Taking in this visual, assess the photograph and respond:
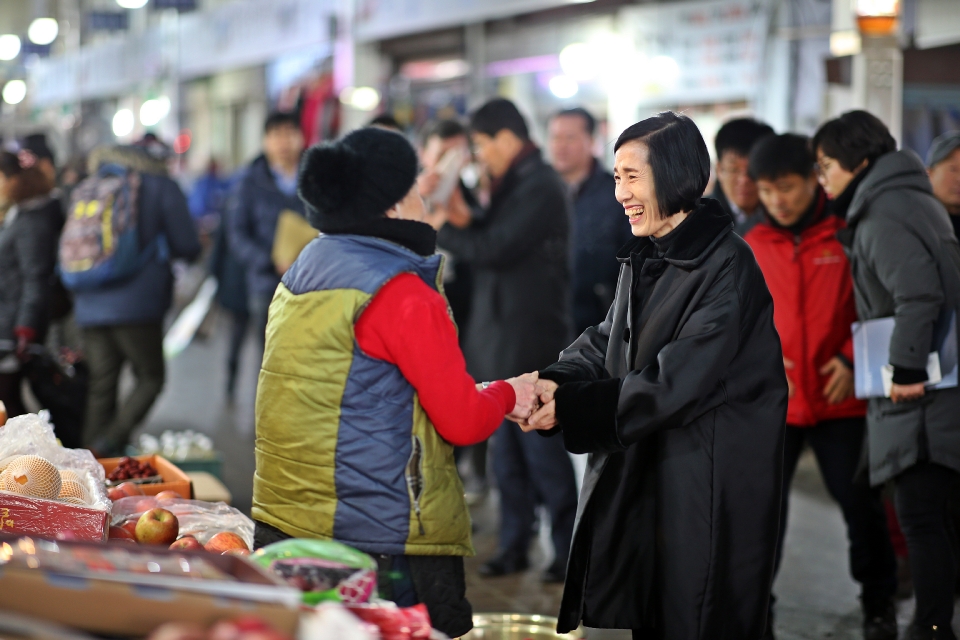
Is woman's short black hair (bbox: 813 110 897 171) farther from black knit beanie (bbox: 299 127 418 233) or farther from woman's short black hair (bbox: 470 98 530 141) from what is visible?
black knit beanie (bbox: 299 127 418 233)

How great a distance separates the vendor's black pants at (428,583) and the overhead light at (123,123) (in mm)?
27366

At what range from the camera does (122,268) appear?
6414 mm

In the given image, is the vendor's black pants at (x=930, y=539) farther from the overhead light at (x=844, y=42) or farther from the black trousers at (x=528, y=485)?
the overhead light at (x=844, y=42)

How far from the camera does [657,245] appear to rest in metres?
3.00

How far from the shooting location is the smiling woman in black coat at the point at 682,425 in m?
2.88

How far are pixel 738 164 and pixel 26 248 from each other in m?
4.03

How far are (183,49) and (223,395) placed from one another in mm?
15242

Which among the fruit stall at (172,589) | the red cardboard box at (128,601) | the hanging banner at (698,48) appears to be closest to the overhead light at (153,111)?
the hanging banner at (698,48)

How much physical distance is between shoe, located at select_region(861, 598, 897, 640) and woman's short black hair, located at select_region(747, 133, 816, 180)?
71.6 inches

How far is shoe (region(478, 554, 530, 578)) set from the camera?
17.3ft

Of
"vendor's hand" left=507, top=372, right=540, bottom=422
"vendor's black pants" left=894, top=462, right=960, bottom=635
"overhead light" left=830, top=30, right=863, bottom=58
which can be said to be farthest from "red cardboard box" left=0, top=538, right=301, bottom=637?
"overhead light" left=830, top=30, right=863, bottom=58

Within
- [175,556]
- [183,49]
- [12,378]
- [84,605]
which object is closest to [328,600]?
[175,556]

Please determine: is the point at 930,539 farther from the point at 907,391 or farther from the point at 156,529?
the point at 156,529

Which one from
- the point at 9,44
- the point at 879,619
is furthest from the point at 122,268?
the point at 9,44
